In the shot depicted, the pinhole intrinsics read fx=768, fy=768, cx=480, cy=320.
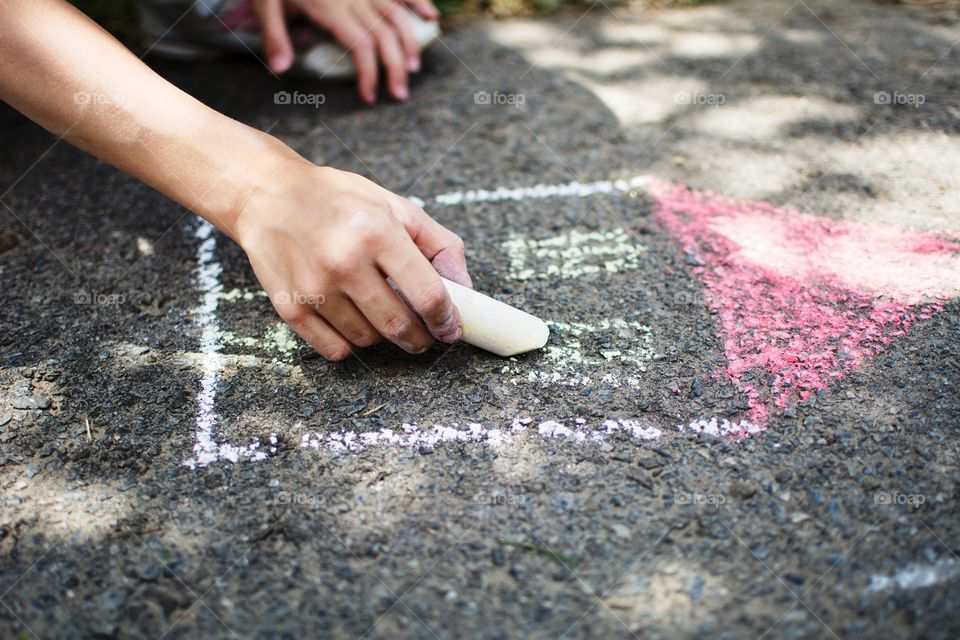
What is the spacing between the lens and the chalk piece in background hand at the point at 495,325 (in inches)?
68.8

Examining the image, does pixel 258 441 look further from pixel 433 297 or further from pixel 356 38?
pixel 356 38

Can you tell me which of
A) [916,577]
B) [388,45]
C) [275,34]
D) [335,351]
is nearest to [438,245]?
[335,351]

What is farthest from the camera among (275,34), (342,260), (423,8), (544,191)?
(423,8)

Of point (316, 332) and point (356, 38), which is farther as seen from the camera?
point (356, 38)

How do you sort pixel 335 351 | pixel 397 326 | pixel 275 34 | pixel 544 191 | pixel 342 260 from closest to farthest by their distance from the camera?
pixel 342 260 < pixel 397 326 < pixel 335 351 < pixel 544 191 < pixel 275 34

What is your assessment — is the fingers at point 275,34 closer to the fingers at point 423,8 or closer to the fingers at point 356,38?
the fingers at point 356,38

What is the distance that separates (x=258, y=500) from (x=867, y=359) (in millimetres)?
1402

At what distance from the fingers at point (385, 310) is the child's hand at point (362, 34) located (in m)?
1.42

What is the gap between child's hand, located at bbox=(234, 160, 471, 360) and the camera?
1.57 m

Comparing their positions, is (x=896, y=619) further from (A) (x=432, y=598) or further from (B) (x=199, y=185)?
(B) (x=199, y=185)

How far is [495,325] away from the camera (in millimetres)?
Result: 1771

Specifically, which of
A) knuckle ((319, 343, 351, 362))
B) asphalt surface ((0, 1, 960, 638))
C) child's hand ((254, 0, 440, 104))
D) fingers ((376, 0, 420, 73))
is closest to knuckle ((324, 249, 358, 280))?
knuckle ((319, 343, 351, 362))

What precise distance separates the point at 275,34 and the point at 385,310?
161 centimetres

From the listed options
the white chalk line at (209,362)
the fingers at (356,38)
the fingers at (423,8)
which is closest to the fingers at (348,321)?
the white chalk line at (209,362)
